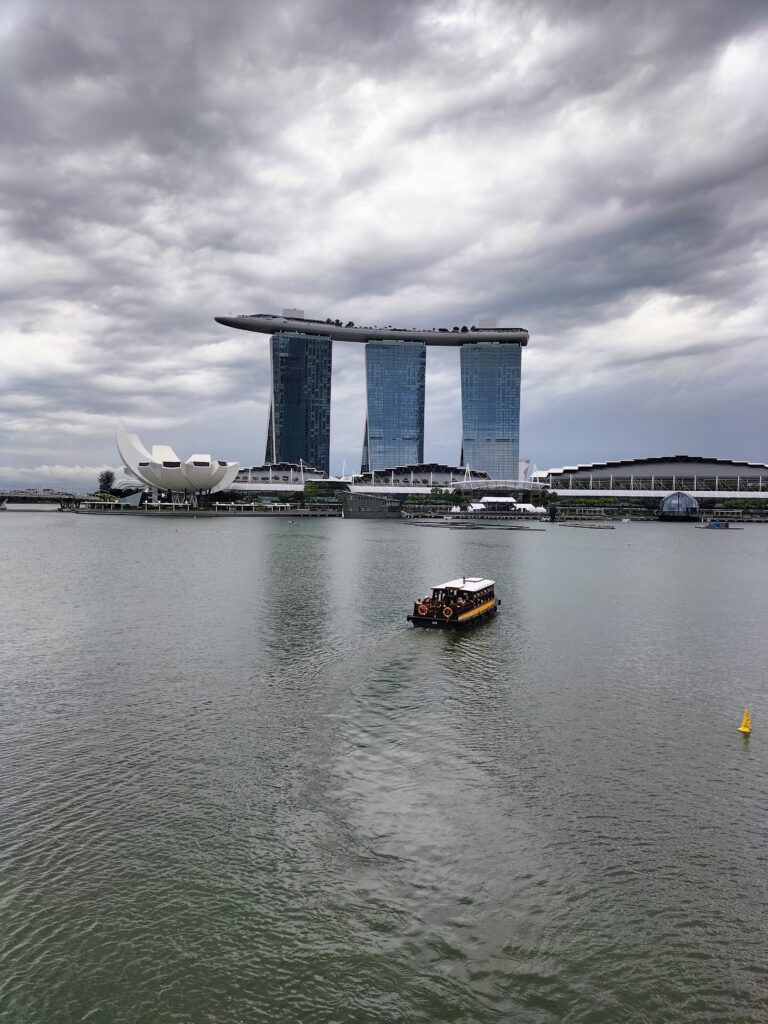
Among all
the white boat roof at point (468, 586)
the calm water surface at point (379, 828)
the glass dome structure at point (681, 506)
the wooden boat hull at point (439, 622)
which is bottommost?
the calm water surface at point (379, 828)

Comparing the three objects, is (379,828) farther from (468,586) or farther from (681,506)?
(681,506)

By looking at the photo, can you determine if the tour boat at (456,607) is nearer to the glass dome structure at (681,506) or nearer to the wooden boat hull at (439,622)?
the wooden boat hull at (439,622)

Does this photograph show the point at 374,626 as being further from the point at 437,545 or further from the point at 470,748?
the point at 437,545

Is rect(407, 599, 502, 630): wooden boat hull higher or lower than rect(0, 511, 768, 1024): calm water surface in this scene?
higher

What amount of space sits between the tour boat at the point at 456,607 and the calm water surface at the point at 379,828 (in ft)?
7.59

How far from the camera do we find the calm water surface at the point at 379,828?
36.9 feet

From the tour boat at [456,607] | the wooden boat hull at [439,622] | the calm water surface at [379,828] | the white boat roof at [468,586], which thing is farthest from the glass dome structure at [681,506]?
the wooden boat hull at [439,622]

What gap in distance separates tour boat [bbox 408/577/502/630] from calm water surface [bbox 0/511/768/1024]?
2313 millimetres

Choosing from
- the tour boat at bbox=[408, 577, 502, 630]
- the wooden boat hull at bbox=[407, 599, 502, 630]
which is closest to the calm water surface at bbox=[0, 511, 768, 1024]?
the wooden boat hull at bbox=[407, 599, 502, 630]

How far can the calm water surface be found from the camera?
11234 mm

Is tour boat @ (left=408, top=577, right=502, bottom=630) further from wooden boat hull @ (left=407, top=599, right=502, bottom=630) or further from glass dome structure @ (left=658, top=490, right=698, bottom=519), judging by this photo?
glass dome structure @ (left=658, top=490, right=698, bottom=519)

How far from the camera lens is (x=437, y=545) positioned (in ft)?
332

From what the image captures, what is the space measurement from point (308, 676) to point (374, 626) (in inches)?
452

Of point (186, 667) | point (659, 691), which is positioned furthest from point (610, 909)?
point (186, 667)
